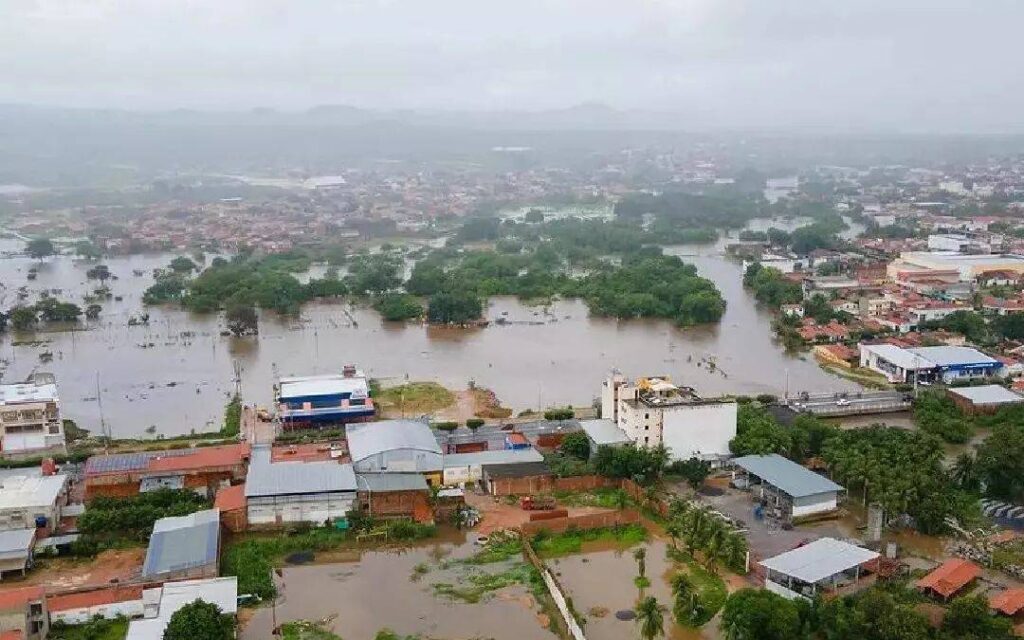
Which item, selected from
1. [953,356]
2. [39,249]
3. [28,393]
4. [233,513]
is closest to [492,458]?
[233,513]

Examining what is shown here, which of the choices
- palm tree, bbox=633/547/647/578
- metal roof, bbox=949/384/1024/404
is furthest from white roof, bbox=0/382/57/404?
metal roof, bbox=949/384/1024/404

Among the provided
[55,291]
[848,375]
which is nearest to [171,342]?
[55,291]

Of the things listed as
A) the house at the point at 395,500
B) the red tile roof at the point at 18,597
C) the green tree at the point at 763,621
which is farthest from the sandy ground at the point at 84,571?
the green tree at the point at 763,621

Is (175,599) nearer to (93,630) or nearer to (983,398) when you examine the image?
(93,630)

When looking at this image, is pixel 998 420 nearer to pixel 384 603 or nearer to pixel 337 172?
pixel 384 603

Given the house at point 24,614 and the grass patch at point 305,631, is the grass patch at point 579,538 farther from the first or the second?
the house at point 24,614

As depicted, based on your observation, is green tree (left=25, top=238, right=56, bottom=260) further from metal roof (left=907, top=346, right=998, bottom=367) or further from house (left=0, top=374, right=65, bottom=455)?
metal roof (left=907, top=346, right=998, bottom=367)
